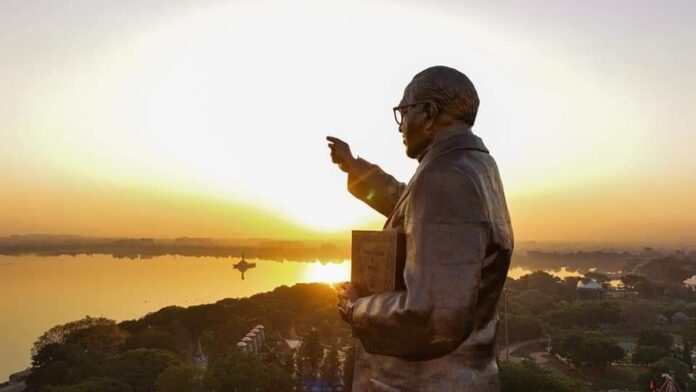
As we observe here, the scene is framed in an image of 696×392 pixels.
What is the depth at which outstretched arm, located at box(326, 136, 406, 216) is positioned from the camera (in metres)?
4.09

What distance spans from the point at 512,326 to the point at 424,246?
59.0 metres

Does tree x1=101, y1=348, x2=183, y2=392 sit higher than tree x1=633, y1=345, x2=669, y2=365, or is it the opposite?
tree x1=101, y1=348, x2=183, y2=392

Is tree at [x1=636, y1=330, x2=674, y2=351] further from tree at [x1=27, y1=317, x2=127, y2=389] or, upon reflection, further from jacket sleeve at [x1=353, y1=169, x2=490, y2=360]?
jacket sleeve at [x1=353, y1=169, x2=490, y2=360]

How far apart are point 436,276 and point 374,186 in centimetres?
150

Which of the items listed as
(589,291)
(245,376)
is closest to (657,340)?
(245,376)

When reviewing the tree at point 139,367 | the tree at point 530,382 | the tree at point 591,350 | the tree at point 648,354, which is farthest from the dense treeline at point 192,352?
the tree at point 648,354

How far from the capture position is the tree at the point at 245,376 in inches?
1048

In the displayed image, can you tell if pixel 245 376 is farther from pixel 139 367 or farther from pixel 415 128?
pixel 415 128

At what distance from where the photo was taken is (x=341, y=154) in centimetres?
420

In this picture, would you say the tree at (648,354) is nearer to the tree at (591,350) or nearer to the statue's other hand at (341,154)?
the tree at (591,350)

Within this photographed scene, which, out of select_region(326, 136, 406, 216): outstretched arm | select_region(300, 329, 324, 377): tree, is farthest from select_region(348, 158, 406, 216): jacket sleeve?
select_region(300, 329, 324, 377): tree

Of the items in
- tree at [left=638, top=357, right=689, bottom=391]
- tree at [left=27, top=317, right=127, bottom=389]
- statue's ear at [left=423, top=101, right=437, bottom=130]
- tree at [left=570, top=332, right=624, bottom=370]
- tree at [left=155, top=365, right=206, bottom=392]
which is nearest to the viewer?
statue's ear at [left=423, top=101, right=437, bottom=130]

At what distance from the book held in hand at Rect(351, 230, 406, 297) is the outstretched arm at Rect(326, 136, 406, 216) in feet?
2.98

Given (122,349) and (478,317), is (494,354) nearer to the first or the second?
(478,317)
